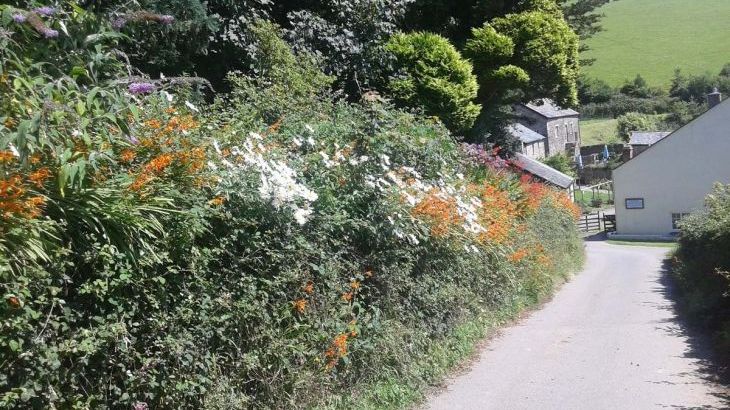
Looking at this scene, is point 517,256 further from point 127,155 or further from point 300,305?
point 127,155

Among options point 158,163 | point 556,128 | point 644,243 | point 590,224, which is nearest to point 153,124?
point 158,163

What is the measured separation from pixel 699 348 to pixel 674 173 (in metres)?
36.6

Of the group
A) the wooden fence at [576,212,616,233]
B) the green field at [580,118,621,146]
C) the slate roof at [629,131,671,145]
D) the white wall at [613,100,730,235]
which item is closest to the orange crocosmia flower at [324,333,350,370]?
the white wall at [613,100,730,235]

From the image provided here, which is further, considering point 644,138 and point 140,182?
point 644,138

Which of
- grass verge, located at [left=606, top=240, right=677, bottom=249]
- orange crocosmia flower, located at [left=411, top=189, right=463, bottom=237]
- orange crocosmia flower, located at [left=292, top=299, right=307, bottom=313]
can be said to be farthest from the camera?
grass verge, located at [left=606, top=240, right=677, bottom=249]

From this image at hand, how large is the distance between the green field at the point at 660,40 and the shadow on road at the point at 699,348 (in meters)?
91.8

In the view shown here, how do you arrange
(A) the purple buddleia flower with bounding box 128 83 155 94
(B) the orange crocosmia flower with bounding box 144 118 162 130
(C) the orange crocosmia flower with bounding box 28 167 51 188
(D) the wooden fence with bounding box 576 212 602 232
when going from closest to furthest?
(C) the orange crocosmia flower with bounding box 28 167 51 188, (B) the orange crocosmia flower with bounding box 144 118 162 130, (A) the purple buddleia flower with bounding box 128 83 155 94, (D) the wooden fence with bounding box 576 212 602 232

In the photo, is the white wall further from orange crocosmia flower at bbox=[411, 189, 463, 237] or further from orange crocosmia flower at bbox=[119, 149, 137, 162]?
orange crocosmia flower at bbox=[119, 149, 137, 162]

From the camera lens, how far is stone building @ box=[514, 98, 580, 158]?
247 ft

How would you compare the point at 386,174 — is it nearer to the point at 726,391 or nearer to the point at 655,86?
the point at 726,391

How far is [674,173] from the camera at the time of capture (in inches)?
1767

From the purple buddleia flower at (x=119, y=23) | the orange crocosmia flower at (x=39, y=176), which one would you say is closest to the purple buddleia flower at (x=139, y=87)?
the purple buddleia flower at (x=119, y=23)

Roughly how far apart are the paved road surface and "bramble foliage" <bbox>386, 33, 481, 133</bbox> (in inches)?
203

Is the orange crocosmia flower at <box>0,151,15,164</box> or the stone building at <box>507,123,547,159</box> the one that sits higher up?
the stone building at <box>507,123,547,159</box>
